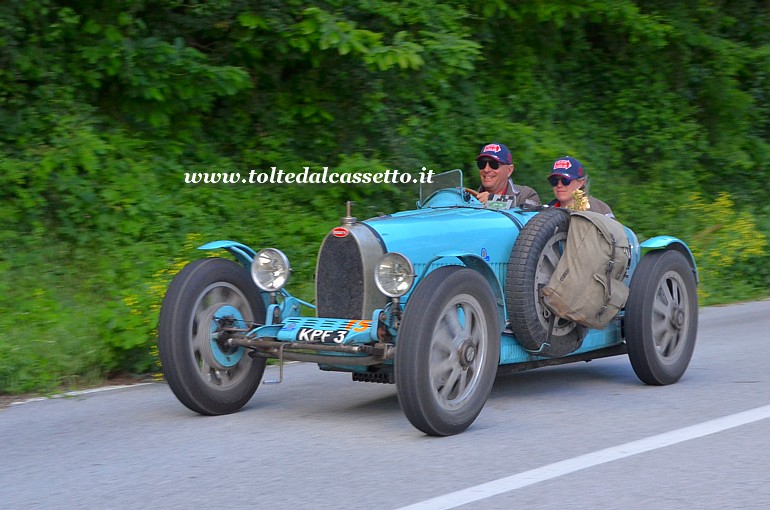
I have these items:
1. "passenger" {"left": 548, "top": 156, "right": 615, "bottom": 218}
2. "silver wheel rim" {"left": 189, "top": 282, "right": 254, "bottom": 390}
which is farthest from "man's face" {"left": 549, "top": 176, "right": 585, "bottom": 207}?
"silver wheel rim" {"left": 189, "top": 282, "right": 254, "bottom": 390}

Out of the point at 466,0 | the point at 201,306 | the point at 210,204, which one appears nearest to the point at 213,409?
the point at 201,306

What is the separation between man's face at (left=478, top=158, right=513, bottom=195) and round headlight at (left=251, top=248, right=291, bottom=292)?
6.26 feet

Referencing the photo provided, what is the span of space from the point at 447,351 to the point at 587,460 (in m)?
1.02

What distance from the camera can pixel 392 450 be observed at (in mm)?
5625

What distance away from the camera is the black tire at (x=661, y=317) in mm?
7121

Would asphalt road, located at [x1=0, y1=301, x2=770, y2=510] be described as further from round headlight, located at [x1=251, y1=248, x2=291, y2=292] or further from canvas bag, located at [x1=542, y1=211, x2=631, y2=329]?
round headlight, located at [x1=251, y1=248, x2=291, y2=292]

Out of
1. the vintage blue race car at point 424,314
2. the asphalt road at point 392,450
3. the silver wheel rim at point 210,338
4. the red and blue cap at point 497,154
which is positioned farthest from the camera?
the red and blue cap at point 497,154

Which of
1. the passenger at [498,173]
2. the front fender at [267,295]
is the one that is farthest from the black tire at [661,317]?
the front fender at [267,295]

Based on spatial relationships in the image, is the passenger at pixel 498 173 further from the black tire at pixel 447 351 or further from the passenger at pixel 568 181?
the black tire at pixel 447 351

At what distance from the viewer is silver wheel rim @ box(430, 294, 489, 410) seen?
19.5 feet

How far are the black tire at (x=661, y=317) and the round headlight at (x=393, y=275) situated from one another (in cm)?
182

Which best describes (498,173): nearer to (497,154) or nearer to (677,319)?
(497,154)

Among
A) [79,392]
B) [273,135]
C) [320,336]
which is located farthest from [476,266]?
[273,135]

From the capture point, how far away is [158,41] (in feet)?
36.7
